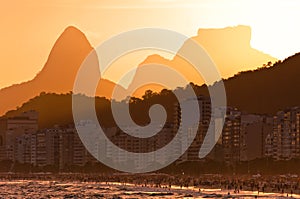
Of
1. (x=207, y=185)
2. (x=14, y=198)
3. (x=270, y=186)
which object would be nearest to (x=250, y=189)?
(x=270, y=186)

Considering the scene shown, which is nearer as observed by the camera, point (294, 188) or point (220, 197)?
point (220, 197)

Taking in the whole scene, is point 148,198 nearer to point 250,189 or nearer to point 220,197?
point 220,197

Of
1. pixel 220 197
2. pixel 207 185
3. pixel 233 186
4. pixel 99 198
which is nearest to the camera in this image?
pixel 220 197

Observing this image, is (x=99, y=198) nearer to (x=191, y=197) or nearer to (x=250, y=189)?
(x=191, y=197)

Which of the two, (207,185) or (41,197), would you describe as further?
(207,185)

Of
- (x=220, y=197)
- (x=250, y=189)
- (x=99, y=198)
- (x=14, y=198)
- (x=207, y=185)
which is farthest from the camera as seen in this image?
(x=207, y=185)

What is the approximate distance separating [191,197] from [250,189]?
31.3 m

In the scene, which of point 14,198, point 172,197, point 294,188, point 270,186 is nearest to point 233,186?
point 270,186

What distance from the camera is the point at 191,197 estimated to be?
139375mm

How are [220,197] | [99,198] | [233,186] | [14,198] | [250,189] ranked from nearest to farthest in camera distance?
[220,197]
[99,198]
[14,198]
[250,189]
[233,186]

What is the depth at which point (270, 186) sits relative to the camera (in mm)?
169750

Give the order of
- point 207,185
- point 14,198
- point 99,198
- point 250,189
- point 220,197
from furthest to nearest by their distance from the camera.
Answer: point 207,185 → point 250,189 → point 14,198 → point 99,198 → point 220,197

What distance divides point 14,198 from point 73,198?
534 inches

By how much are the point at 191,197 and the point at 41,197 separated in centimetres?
3462
